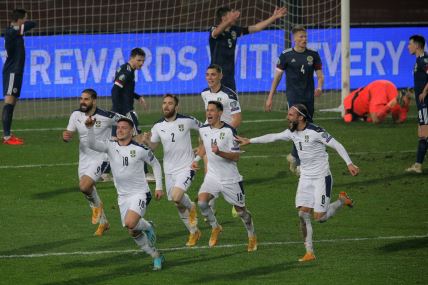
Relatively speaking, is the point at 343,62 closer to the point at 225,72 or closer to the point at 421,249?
the point at 225,72

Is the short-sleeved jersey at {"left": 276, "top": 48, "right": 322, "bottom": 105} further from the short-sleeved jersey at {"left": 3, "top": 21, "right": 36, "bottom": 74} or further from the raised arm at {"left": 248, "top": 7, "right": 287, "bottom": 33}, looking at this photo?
the short-sleeved jersey at {"left": 3, "top": 21, "right": 36, "bottom": 74}

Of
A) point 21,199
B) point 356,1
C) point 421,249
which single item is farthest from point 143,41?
point 421,249

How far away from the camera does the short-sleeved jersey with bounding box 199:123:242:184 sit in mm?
14703

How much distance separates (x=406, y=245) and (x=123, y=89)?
6.91 metres

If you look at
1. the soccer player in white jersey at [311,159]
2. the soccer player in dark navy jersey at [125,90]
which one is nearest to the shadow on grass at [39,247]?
the soccer player in white jersey at [311,159]

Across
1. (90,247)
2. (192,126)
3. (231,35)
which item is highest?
(231,35)

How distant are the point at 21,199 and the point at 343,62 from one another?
35.0ft

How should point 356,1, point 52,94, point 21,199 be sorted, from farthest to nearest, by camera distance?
point 356,1
point 52,94
point 21,199

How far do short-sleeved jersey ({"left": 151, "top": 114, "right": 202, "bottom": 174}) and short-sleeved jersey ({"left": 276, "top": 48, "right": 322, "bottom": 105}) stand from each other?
480cm

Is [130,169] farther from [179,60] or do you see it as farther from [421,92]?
[179,60]

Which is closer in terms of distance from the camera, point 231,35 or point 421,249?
point 421,249

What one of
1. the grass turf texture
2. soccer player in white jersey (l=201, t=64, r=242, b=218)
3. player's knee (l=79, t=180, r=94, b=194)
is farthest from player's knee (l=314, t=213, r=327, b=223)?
player's knee (l=79, t=180, r=94, b=194)

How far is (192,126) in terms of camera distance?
50.8ft

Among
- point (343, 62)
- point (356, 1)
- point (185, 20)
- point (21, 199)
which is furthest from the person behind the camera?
point (356, 1)
